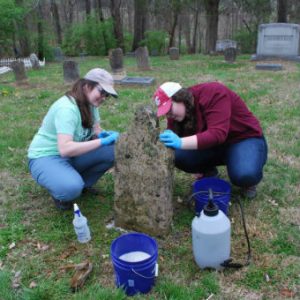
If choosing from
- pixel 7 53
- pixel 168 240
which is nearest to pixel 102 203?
pixel 168 240

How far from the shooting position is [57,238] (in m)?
3.34

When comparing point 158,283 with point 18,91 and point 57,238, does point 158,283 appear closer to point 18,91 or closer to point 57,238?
point 57,238

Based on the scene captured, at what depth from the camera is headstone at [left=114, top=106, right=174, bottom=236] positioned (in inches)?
120

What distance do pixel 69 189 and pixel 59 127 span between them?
554mm

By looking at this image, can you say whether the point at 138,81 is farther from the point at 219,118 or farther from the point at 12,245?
the point at 12,245

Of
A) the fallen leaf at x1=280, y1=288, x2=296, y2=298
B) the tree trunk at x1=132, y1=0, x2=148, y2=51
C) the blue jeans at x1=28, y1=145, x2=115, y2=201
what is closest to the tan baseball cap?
the blue jeans at x1=28, y1=145, x2=115, y2=201

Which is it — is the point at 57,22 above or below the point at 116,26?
above

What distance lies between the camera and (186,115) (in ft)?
11.2

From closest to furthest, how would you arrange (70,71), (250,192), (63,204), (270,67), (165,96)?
(165,96) < (63,204) < (250,192) < (70,71) < (270,67)

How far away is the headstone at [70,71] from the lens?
10617 millimetres

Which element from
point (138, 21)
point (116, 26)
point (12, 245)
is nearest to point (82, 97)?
point (12, 245)

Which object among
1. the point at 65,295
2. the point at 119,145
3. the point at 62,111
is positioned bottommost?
the point at 65,295

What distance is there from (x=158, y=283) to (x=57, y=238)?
1.06 meters

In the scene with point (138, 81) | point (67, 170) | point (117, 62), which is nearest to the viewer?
point (67, 170)
